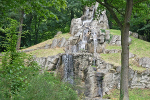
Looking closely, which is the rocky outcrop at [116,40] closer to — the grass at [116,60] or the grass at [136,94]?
the grass at [116,60]

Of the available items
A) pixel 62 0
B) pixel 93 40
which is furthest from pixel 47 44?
pixel 62 0

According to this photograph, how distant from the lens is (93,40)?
56.4 ft

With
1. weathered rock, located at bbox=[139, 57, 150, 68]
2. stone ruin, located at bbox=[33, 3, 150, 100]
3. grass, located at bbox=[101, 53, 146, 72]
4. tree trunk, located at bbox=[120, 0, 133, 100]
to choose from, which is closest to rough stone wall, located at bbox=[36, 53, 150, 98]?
stone ruin, located at bbox=[33, 3, 150, 100]

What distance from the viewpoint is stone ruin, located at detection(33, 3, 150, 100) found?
1248 cm

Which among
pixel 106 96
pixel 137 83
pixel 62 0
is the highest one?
pixel 62 0

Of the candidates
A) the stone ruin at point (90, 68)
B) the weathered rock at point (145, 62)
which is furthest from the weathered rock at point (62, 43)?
the weathered rock at point (145, 62)

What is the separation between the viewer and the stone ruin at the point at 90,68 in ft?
41.0

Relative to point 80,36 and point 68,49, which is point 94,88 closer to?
point 68,49

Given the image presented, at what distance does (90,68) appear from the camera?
13.0m

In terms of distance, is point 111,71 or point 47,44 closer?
point 111,71

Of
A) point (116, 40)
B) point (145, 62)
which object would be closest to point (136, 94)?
point (145, 62)

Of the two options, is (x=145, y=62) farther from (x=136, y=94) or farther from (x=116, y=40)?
(x=116, y=40)

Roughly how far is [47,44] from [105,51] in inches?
271

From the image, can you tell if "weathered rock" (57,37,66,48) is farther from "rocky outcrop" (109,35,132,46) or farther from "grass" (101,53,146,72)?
"rocky outcrop" (109,35,132,46)
